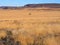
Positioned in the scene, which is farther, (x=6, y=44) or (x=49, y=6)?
(x=49, y=6)

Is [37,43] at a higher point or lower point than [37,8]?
higher

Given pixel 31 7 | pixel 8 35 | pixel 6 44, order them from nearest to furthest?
pixel 6 44 → pixel 8 35 → pixel 31 7

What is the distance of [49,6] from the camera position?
126 metres

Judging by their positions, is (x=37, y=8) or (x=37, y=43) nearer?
(x=37, y=43)

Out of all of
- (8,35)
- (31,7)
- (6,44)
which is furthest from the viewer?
(31,7)

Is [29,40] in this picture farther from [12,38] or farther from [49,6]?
[49,6]

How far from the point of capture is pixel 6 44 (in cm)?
2406

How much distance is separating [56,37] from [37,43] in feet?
7.09

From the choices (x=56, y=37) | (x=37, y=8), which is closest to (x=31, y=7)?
(x=37, y=8)

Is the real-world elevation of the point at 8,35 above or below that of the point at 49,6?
above

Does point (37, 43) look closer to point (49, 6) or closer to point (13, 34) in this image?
point (13, 34)

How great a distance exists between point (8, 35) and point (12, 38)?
98 cm

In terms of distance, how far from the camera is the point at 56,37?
86.8 feet

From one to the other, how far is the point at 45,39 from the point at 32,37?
47.2 inches
